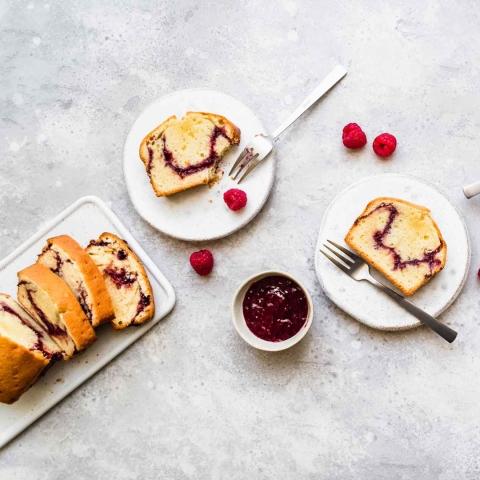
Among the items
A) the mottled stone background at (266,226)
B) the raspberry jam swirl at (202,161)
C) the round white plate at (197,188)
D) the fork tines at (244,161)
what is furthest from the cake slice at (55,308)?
the fork tines at (244,161)

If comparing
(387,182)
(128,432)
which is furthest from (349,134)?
(128,432)

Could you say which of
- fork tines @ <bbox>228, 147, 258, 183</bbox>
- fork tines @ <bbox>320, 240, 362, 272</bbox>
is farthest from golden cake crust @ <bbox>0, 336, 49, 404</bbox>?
fork tines @ <bbox>320, 240, 362, 272</bbox>

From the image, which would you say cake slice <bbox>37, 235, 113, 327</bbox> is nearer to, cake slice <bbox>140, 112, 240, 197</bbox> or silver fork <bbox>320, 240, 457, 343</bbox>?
cake slice <bbox>140, 112, 240, 197</bbox>

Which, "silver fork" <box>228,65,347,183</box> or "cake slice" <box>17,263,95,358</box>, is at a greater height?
"silver fork" <box>228,65,347,183</box>

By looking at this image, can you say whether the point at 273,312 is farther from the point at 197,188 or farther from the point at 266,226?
the point at 197,188

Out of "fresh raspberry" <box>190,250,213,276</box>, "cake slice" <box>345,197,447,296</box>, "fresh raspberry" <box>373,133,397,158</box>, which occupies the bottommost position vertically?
"fresh raspberry" <box>190,250,213,276</box>

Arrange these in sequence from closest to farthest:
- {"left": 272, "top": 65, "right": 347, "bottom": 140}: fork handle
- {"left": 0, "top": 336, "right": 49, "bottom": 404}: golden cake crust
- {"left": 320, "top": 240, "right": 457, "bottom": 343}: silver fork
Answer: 1. {"left": 0, "top": 336, "right": 49, "bottom": 404}: golden cake crust
2. {"left": 320, "top": 240, "right": 457, "bottom": 343}: silver fork
3. {"left": 272, "top": 65, "right": 347, "bottom": 140}: fork handle

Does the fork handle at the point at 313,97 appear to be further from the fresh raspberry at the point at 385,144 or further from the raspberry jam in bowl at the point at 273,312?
the raspberry jam in bowl at the point at 273,312
